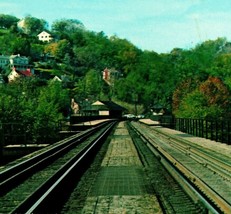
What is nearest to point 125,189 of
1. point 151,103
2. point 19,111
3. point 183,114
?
point 19,111

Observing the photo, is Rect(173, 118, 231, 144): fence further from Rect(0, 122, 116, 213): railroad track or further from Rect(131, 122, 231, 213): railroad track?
Rect(0, 122, 116, 213): railroad track

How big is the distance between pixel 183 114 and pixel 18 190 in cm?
7598

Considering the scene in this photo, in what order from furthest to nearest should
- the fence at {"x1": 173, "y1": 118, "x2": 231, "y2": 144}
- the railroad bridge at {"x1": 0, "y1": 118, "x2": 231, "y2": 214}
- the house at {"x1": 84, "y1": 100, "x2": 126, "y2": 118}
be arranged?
the house at {"x1": 84, "y1": 100, "x2": 126, "y2": 118} < the fence at {"x1": 173, "y1": 118, "x2": 231, "y2": 144} < the railroad bridge at {"x1": 0, "y1": 118, "x2": 231, "y2": 214}

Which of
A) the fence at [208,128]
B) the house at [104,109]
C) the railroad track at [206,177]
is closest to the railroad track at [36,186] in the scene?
the railroad track at [206,177]

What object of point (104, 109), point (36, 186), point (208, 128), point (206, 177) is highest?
point (104, 109)

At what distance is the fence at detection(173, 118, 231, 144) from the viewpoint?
29.1 metres

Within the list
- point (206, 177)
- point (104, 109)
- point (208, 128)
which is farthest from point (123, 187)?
point (104, 109)

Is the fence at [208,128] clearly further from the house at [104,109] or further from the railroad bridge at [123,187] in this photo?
the house at [104,109]

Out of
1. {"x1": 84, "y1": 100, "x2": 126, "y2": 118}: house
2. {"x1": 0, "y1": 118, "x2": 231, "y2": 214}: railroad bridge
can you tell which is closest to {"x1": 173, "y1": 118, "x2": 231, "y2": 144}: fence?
{"x1": 0, "y1": 118, "x2": 231, "y2": 214}: railroad bridge

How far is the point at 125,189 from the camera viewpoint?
13086 millimetres

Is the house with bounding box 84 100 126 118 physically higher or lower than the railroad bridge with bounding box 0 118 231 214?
higher

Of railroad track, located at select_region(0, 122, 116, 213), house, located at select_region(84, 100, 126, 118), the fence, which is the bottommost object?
railroad track, located at select_region(0, 122, 116, 213)

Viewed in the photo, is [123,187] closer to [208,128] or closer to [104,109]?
[208,128]

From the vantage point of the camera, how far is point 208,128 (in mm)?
Result: 36594
